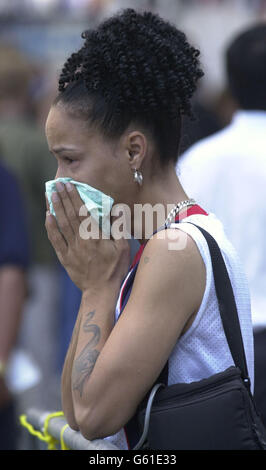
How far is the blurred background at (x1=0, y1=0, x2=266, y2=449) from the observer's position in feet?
14.2

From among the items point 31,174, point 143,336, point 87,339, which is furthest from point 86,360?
point 31,174

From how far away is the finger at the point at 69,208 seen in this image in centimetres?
239

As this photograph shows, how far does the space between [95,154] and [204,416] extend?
75cm

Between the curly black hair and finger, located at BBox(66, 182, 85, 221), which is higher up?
the curly black hair

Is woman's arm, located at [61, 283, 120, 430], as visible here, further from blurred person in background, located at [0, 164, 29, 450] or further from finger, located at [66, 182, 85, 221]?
blurred person in background, located at [0, 164, 29, 450]

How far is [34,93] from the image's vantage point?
7.36 meters

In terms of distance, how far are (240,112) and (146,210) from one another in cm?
146

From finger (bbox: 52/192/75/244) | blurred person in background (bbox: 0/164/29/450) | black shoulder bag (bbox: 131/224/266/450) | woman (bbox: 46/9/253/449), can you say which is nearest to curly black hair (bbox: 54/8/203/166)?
woman (bbox: 46/9/253/449)

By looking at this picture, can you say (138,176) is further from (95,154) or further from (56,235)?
(56,235)

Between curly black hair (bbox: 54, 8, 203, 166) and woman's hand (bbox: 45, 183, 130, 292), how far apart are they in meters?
0.21

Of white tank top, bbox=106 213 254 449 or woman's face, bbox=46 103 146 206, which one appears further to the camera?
woman's face, bbox=46 103 146 206

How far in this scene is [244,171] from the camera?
3568 mm

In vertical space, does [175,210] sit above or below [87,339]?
above

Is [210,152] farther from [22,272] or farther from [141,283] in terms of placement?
[141,283]
